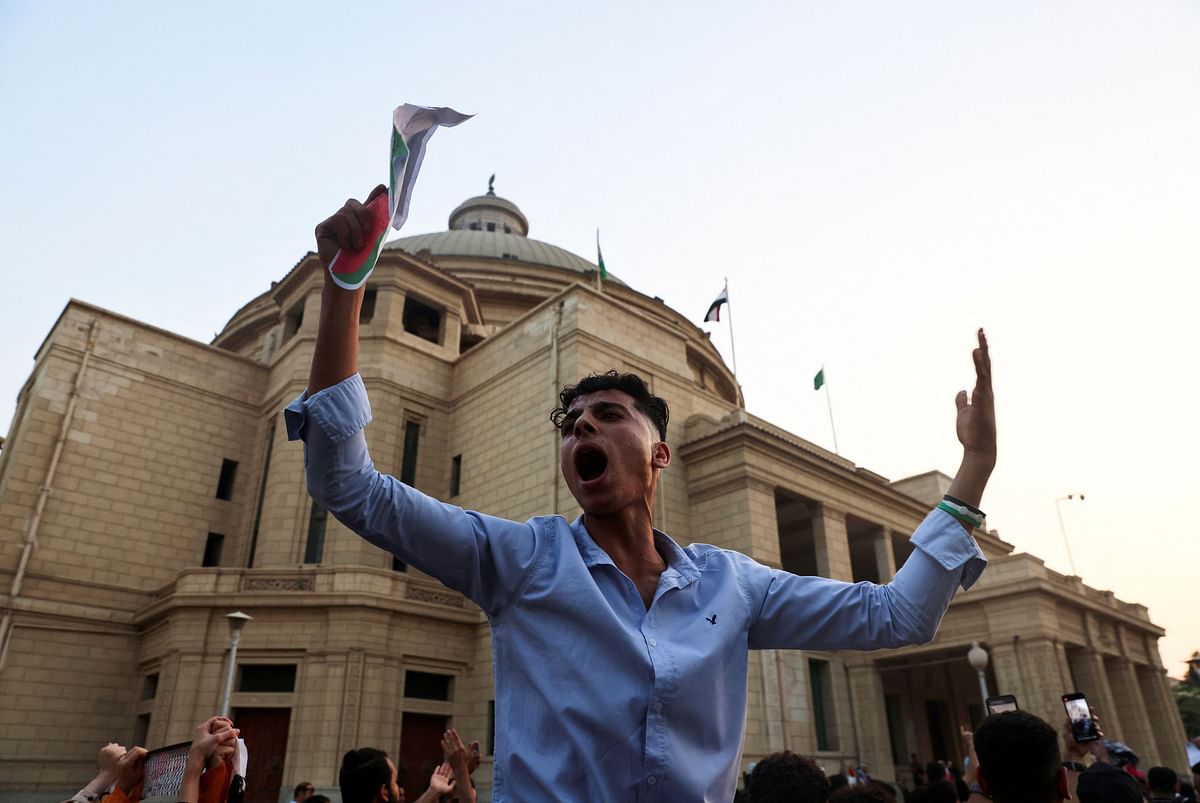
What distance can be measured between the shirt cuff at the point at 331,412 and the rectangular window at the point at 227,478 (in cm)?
2587

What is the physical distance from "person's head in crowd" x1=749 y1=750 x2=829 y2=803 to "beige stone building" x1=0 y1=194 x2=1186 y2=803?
Answer: 1494 cm

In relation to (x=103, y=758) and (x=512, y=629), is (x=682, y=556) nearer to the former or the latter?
(x=512, y=629)

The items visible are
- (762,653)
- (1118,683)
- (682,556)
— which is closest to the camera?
(682,556)

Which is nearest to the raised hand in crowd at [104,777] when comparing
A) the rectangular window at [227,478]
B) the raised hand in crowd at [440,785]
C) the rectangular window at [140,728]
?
the raised hand in crowd at [440,785]

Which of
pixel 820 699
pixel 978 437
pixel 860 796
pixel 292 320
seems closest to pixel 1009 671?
pixel 820 699

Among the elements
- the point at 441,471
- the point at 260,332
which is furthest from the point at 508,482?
the point at 260,332

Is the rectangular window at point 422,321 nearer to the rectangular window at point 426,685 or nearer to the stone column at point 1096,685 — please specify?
the rectangular window at point 426,685

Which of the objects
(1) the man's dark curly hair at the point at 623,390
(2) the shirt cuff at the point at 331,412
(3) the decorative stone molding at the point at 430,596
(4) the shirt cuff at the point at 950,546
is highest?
(3) the decorative stone molding at the point at 430,596

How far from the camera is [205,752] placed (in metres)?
2.55

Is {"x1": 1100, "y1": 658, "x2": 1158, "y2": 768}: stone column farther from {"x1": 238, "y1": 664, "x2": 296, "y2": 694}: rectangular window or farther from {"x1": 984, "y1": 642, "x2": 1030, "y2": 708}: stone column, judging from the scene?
{"x1": 238, "y1": 664, "x2": 296, "y2": 694}: rectangular window

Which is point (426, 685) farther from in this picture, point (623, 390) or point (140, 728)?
point (623, 390)

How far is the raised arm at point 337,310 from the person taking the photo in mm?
1836

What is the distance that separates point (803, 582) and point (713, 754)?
604 millimetres

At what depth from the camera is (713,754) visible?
1.92m
